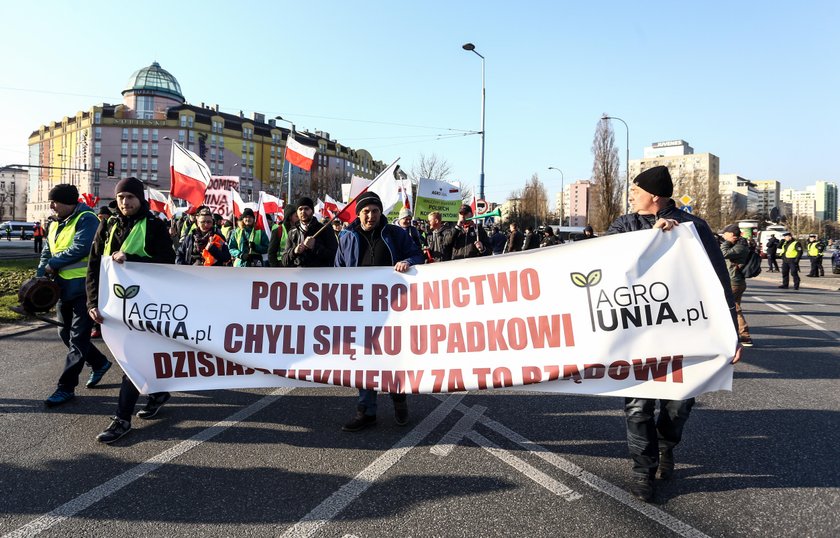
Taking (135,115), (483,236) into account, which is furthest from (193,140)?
(483,236)

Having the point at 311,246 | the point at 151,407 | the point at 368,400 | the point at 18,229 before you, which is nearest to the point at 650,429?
the point at 368,400

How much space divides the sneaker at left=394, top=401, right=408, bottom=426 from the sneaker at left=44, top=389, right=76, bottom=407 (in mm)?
2921

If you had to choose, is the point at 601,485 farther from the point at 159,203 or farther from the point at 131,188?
the point at 159,203

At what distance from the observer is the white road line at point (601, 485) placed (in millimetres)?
2967

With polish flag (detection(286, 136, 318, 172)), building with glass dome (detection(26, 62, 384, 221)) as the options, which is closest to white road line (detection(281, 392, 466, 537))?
polish flag (detection(286, 136, 318, 172))

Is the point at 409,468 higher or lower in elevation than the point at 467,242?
lower

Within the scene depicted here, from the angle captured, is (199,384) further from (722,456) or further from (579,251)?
(722,456)

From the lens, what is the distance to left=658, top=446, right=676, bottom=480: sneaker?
3.46m

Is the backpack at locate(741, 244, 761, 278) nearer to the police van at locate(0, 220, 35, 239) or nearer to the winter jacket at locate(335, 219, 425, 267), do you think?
the winter jacket at locate(335, 219, 425, 267)

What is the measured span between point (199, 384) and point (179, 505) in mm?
1206

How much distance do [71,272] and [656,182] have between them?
4.91 metres

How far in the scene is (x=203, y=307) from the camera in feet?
14.0

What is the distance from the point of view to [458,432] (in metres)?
4.31

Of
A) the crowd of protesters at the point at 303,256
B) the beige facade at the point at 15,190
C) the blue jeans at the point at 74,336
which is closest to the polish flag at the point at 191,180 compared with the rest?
the crowd of protesters at the point at 303,256
